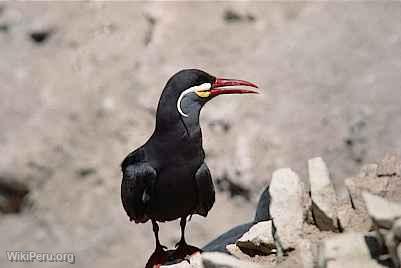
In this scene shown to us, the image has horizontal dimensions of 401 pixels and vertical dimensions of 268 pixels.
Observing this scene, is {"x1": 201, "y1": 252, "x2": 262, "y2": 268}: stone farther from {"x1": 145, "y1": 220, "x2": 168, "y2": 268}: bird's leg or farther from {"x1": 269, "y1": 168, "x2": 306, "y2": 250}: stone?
{"x1": 145, "y1": 220, "x2": 168, "y2": 268}: bird's leg

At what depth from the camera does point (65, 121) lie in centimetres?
1027

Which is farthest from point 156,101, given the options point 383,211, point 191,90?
point 383,211

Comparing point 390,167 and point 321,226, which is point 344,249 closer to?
point 321,226

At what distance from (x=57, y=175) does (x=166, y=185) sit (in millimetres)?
4736

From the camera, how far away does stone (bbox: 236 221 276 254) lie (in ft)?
16.7

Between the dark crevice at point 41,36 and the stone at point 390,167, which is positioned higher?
the dark crevice at point 41,36

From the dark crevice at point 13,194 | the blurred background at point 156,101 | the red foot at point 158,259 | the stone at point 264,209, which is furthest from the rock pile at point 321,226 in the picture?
the dark crevice at point 13,194

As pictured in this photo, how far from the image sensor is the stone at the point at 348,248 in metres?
4.31

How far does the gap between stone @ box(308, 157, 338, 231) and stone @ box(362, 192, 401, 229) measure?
1.99 ft

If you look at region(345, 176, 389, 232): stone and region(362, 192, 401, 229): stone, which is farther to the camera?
region(345, 176, 389, 232): stone

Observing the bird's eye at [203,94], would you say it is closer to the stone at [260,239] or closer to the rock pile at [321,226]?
the rock pile at [321,226]

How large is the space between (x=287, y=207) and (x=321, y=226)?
0.25 metres

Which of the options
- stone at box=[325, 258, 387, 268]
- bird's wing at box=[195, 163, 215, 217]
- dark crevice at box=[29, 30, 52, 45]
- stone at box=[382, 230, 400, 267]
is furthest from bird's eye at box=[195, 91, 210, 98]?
dark crevice at box=[29, 30, 52, 45]

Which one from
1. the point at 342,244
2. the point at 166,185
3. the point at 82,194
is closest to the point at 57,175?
the point at 82,194
